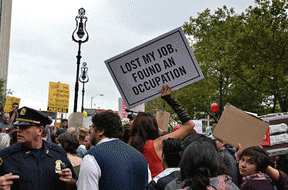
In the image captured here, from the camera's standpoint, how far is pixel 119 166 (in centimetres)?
308

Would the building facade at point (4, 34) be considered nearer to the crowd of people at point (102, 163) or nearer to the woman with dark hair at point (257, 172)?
the crowd of people at point (102, 163)

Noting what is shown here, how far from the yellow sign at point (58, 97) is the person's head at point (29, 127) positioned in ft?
34.9

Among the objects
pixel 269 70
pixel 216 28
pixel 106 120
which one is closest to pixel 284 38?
pixel 269 70

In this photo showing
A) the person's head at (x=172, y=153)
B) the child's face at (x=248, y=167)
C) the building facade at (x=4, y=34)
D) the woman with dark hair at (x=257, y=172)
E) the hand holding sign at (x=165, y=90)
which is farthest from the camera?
the building facade at (x=4, y=34)

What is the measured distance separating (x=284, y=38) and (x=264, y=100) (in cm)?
1089

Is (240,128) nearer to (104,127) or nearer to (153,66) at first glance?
(153,66)

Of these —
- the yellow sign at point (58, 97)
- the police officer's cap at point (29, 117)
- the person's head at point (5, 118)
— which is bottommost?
the police officer's cap at point (29, 117)

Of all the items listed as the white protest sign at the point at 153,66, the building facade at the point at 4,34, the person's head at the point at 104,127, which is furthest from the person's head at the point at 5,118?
the building facade at the point at 4,34

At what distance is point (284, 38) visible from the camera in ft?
63.1

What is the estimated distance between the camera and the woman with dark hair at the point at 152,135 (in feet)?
13.3

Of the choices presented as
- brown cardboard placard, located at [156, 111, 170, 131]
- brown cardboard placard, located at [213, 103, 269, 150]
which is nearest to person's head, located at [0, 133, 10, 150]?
brown cardboard placard, located at [156, 111, 170, 131]

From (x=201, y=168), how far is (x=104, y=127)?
4.40 feet

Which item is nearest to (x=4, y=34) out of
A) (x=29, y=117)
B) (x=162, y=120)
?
(x=162, y=120)

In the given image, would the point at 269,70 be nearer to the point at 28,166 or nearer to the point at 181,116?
the point at 181,116
